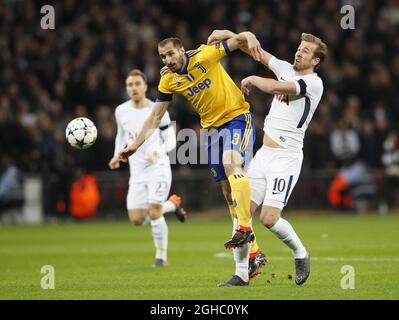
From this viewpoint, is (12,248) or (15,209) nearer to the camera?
(12,248)

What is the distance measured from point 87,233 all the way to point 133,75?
6704 mm

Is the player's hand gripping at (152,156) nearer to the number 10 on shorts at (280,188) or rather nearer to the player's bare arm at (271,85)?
the number 10 on shorts at (280,188)

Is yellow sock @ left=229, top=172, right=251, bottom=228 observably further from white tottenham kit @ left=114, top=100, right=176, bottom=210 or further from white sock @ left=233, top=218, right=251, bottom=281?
white tottenham kit @ left=114, top=100, right=176, bottom=210

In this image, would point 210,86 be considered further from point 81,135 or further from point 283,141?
point 81,135

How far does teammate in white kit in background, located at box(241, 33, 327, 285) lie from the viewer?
9.26 meters

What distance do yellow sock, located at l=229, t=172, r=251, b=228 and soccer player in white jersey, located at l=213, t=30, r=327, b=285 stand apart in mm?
344

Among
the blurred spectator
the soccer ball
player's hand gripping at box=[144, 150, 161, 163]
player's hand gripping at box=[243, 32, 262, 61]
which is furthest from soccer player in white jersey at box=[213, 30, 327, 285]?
the blurred spectator

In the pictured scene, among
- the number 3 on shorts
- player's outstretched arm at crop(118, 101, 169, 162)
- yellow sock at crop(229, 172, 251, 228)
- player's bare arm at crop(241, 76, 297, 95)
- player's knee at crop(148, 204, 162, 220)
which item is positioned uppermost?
player's bare arm at crop(241, 76, 297, 95)

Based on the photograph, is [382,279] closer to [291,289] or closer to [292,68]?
[291,289]

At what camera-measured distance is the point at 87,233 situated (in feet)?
61.6

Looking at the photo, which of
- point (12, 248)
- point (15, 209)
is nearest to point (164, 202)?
point (12, 248)

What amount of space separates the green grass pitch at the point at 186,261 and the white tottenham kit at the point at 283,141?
3.23 feet

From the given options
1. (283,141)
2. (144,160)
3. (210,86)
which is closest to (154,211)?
(144,160)

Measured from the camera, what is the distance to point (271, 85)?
8.93 metres
